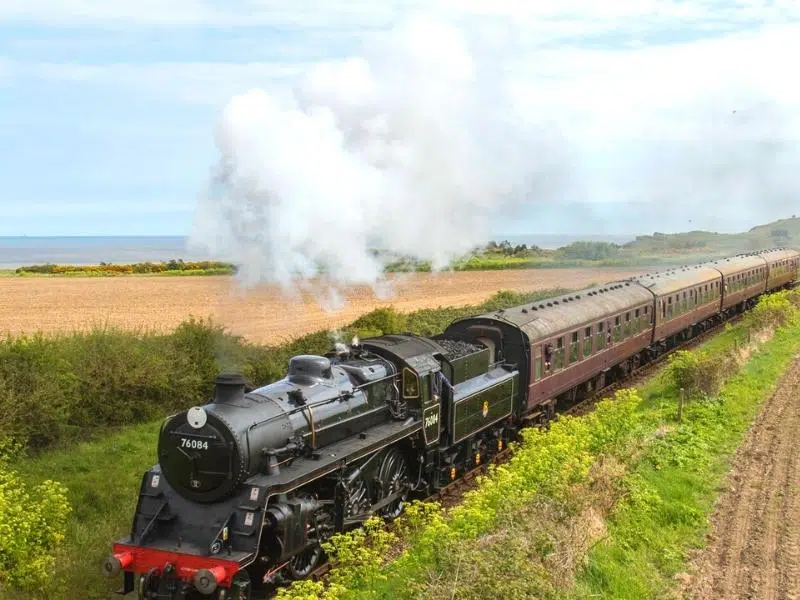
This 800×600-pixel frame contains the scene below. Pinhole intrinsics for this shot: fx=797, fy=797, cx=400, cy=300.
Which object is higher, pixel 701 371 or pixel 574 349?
pixel 574 349

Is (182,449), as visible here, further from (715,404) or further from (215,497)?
(715,404)

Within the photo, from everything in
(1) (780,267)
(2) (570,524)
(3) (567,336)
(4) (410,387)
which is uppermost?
(1) (780,267)

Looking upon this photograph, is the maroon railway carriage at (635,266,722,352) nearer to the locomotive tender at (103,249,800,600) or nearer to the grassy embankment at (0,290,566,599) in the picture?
the locomotive tender at (103,249,800,600)

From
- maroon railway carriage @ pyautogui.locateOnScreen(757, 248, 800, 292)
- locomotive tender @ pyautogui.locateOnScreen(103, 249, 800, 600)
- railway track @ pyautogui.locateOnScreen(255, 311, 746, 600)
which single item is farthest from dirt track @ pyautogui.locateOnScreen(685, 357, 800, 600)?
maroon railway carriage @ pyautogui.locateOnScreen(757, 248, 800, 292)

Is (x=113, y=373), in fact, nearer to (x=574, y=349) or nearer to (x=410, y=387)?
(x=410, y=387)

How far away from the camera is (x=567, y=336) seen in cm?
2016

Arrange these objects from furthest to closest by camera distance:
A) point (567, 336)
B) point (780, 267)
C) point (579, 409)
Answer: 1. point (780, 267)
2. point (579, 409)
3. point (567, 336)

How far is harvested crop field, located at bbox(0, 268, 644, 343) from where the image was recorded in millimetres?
26703

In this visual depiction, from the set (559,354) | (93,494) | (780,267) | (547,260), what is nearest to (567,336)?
(559,354)

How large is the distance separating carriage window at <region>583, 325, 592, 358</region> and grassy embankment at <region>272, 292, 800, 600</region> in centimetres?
366

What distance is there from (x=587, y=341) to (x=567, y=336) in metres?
1.69

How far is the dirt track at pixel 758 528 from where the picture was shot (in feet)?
32.7

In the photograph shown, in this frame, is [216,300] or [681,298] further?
[216,300]

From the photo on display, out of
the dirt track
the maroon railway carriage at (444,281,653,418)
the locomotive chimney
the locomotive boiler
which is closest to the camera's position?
the dirt track
